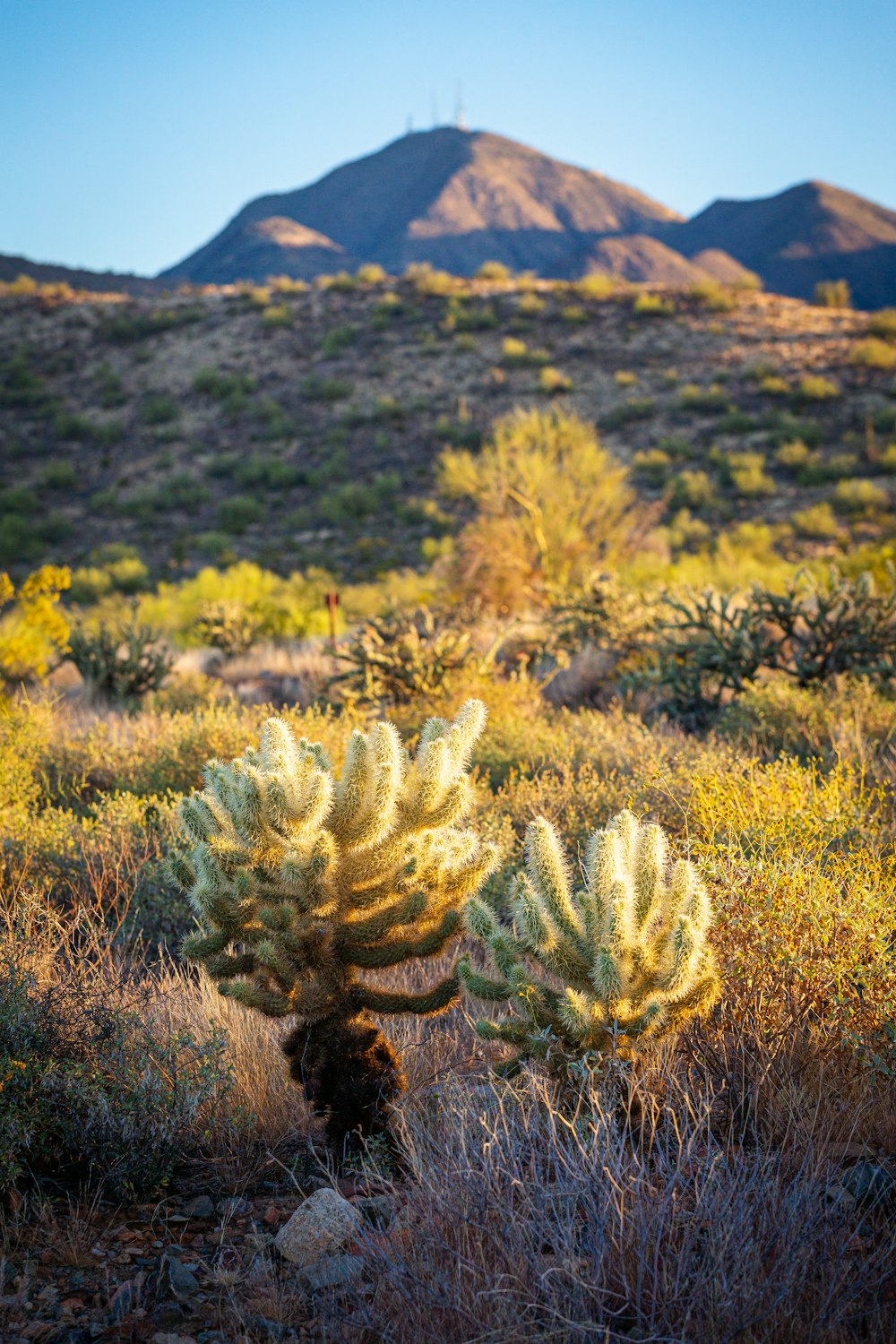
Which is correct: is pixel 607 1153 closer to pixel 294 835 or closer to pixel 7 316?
pixel 294 835

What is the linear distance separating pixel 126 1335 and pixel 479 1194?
2.86ft

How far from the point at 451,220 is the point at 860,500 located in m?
122

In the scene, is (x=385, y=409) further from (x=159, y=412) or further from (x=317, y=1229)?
(x=317, y=1229)

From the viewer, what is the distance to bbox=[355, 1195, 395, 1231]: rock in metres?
2.60

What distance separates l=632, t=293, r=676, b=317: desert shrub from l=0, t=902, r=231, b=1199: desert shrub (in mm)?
36575

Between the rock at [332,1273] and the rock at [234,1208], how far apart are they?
0.45 metres

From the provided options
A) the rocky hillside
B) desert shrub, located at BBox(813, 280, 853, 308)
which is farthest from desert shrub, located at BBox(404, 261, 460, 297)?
desert shrub, located at BBox(813, 280, 853, 308)

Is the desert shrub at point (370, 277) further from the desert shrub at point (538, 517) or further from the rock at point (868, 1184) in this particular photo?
the rock at point (868, 1184)

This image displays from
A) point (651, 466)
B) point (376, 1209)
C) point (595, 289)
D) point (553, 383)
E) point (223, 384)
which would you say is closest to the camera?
point (376, 1209)

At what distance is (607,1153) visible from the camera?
2369 millimetres

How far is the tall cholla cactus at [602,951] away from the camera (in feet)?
9.34

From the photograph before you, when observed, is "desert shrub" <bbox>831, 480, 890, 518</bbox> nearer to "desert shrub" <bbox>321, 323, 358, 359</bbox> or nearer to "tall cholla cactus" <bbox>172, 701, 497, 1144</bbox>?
"desert shrub" <bbox>321, 323, 358, 359</bbox>

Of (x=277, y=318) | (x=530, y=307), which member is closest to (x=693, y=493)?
(x=530, y=307)

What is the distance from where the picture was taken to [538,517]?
1457 cm
